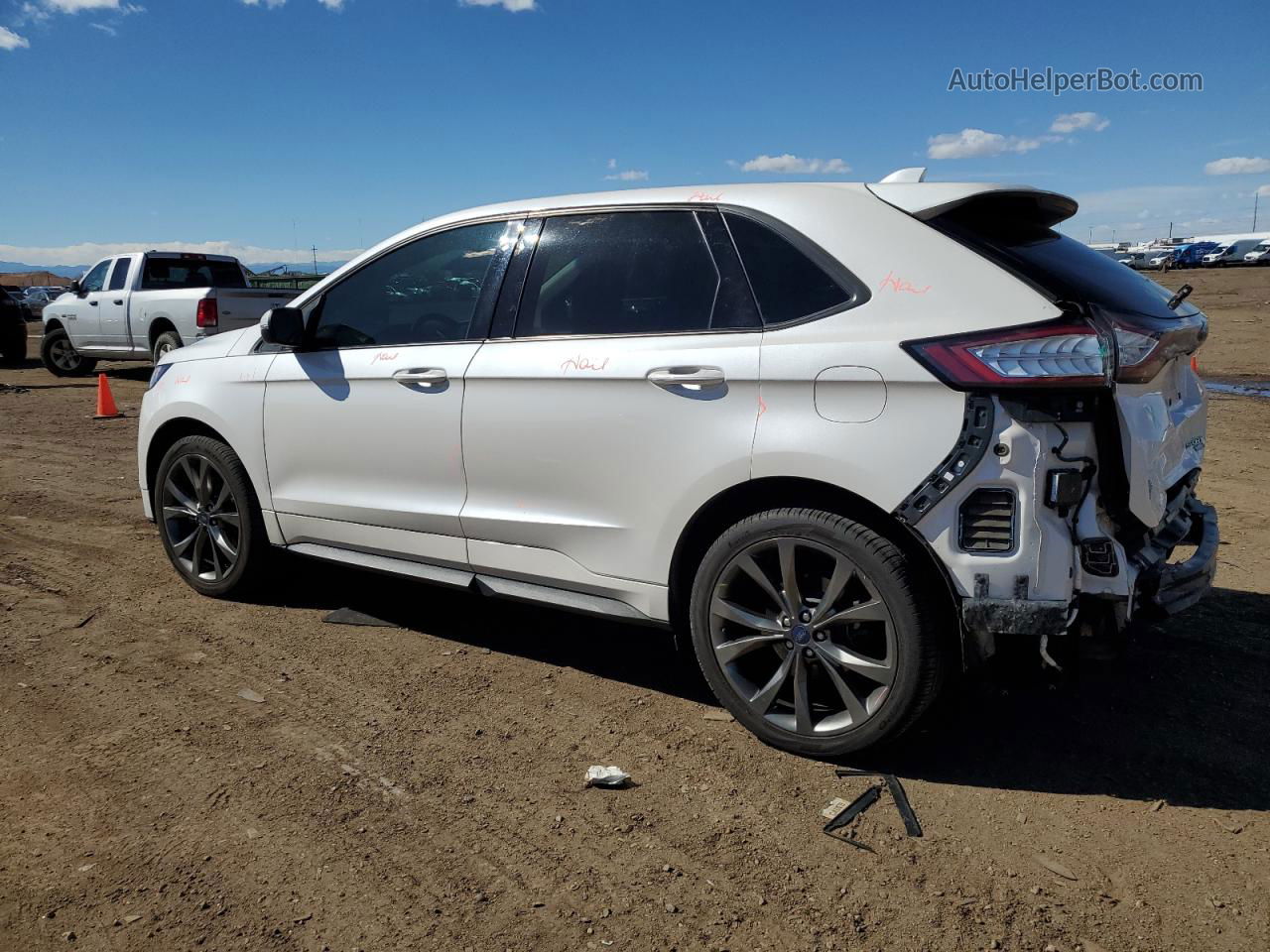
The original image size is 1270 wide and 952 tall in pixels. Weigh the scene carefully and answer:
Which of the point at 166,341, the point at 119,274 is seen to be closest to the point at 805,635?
the point at 166,341

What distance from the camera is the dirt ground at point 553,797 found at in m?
2.57

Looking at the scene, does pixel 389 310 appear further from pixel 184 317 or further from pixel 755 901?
pixel 184 317

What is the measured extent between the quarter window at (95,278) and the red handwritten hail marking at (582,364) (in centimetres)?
1486

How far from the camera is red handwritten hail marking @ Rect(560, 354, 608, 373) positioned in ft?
11.9

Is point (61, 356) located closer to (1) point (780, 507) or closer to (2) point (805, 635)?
(1) point (780, 507)

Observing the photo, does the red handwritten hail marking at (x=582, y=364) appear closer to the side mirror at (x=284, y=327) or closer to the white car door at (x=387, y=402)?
the white car door at (x=387, y=402)

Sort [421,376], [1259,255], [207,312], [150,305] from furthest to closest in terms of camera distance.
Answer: [1259,255] → [150,305] → [207,312] → [421,376]

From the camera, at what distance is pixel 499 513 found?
3.93 m

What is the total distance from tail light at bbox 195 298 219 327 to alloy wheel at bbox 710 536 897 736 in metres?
12.1

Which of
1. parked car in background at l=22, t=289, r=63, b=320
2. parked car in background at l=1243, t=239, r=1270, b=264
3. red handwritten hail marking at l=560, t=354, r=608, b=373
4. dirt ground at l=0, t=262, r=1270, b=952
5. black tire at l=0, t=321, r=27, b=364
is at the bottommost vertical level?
dirt ground at l=0, t=262, r=1270, b=952

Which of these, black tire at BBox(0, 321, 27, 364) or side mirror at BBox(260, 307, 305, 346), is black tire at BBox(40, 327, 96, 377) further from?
side mirror at BBox(260, 307, 305, 346)

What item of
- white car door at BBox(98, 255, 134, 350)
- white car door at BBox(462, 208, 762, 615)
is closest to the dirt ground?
white car door at BBox(462, 208, 762, 615)

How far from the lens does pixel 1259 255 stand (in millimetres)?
60750

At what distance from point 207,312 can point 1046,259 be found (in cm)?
1276
